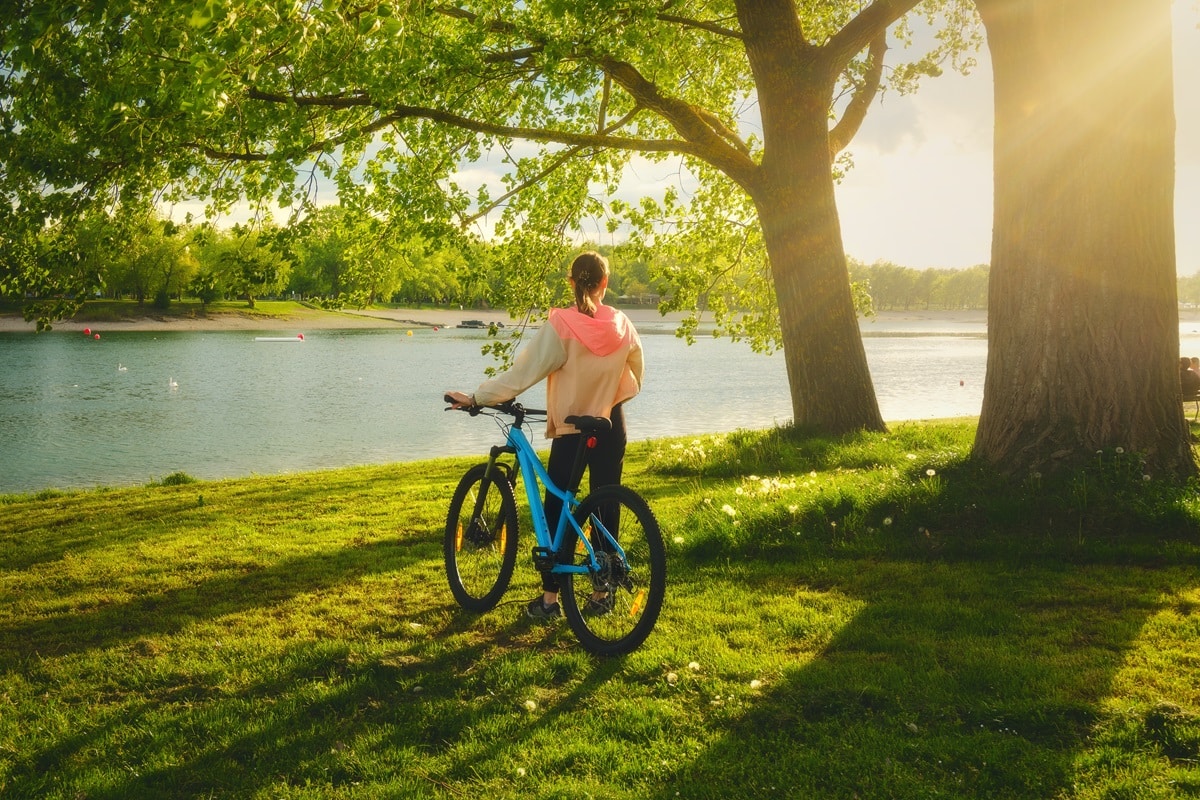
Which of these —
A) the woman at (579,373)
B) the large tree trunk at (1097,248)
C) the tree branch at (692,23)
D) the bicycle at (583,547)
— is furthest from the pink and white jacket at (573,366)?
Result: the tree branch at (692,23)

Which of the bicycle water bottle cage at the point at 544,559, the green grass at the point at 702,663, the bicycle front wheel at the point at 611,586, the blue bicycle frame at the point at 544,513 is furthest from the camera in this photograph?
the bicycle water bottle cage at the point at 544,559

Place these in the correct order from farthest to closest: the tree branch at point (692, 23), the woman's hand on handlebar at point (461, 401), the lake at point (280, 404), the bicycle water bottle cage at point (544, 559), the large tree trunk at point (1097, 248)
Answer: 1. the lake at point (280, 404)
2. the tree branch at point (692, 23)
3. the large tree trunk at point (1097, 248)
4. the woman's hand on handlebar at point (461, 401)
5. the bicycle water bottle cage at point (544, 559)

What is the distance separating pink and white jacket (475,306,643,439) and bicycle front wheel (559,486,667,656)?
0.62 m

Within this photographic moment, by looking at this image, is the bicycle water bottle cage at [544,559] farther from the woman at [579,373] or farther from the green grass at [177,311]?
the green grass at [177,311]

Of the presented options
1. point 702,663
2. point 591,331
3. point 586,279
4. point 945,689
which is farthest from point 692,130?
point 945,689

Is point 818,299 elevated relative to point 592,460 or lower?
elevated

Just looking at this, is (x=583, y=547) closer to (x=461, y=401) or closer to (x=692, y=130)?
(x=461, y=401)

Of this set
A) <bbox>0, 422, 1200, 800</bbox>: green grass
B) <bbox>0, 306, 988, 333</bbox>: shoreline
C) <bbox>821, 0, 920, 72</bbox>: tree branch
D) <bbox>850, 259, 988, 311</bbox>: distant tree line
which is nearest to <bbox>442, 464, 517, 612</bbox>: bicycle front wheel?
<bbox>0, 422, 1200, 800</bbox>: green grass

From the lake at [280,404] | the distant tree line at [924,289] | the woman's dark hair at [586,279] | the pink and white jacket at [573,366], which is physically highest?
the distant tree line at [924,289]

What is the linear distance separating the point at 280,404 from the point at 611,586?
95.5 ft

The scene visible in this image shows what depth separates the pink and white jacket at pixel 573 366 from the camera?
5.36 m

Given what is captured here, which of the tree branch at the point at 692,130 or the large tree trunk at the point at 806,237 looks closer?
the large tree trunk at the point at 806,237

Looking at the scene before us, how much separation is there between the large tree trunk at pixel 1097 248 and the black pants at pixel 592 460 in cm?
361

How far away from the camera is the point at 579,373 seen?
5.41 metres
